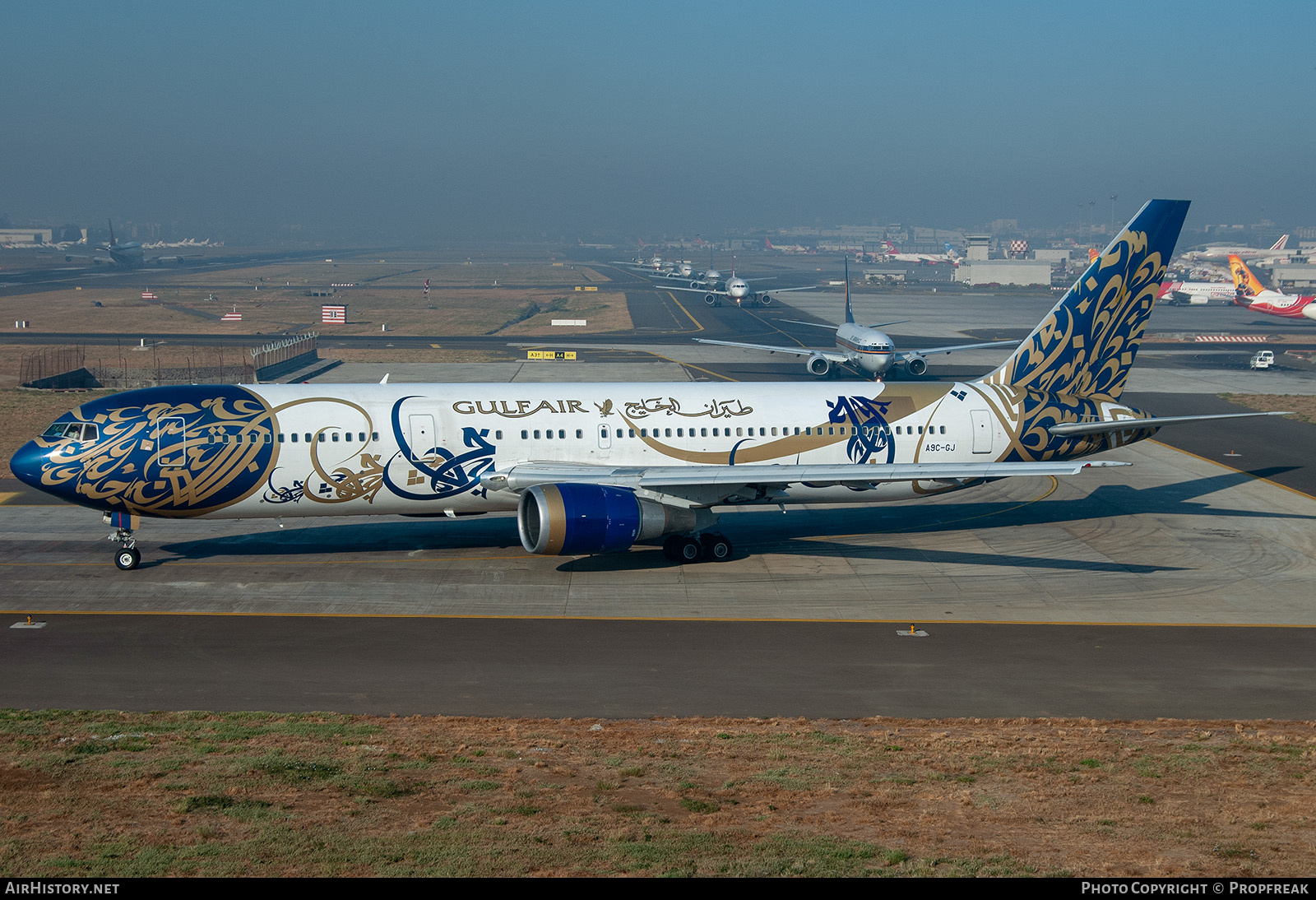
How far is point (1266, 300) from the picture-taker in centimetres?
13675

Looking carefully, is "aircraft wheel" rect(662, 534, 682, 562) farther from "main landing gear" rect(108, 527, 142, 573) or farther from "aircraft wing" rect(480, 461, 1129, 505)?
"main landing gear" rect(108, 527, 142, 573)

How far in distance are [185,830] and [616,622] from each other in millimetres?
13824

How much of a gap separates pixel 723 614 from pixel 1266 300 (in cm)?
13681

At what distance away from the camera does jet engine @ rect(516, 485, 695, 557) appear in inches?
1125

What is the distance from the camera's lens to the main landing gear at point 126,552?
30.7 meters

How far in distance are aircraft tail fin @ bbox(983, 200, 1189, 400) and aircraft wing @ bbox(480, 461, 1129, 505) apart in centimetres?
668

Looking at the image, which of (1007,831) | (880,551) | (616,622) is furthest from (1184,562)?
(1007,831)

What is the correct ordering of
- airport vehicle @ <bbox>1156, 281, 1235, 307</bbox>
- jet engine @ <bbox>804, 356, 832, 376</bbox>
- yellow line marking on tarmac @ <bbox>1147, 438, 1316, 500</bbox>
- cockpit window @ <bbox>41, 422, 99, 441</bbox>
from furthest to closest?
airport vehicle @ <bbox>1156, 281, 1235, 307</bbox>
jet engine @ <bbox>804, 356, 832, 376</bbox>
yellow line marking on tarmac @ <bbox>1147, 438, 1316, 500</bbox>
cockpit window @ <bbox>41, 422, 99, 441</bbox>

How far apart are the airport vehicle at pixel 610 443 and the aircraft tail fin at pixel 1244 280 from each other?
13001 cm

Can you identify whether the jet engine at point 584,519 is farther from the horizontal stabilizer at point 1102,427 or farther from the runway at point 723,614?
the horizontal stabilizer at point 1102,427

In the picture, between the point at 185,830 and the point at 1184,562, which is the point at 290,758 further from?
the point at 1184,562

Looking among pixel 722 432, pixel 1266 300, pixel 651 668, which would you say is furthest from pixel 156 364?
pixel 1266 300

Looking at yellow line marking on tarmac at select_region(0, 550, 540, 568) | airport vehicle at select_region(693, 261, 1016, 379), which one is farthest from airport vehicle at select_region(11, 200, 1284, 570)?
airport vehicle at select_region(693, 261, 1016, 379)

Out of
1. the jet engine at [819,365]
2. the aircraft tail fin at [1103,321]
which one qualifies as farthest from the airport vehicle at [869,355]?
the aircraft tail fin at [1103,321]
